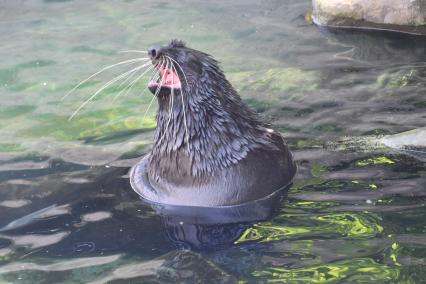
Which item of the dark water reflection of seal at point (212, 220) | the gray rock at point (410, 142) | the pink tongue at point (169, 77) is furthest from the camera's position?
the gray rock at point (410, 142)

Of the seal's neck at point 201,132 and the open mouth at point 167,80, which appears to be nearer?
the open mouth at point 167,80

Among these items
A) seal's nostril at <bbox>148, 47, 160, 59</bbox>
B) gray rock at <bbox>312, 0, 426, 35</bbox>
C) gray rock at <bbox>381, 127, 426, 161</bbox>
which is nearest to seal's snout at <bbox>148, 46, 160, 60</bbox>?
seal's nostril at <bbox>148, 47, 160, 59</bbox>

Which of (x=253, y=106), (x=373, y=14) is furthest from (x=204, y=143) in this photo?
(x=373, y=14)

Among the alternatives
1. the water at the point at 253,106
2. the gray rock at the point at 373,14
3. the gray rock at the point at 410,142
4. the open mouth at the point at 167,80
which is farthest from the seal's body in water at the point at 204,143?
the gray rock at the point at 373,14

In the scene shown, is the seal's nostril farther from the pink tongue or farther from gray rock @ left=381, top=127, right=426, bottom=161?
gray rock @ left=381, top=127, right=426, bottom=161

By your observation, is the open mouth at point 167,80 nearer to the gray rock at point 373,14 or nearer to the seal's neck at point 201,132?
the seal's neck at point 201,132

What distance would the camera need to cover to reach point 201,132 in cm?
582

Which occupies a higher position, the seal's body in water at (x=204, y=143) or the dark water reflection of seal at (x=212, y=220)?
the seal's body in water at (x=204, y=143)

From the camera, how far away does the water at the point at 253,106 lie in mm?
4926

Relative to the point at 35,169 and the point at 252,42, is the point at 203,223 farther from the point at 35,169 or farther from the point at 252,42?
the point at 252,42

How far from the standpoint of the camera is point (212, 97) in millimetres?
5793

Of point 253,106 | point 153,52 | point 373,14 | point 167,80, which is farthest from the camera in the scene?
point 373,14

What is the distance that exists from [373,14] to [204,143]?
5146mm

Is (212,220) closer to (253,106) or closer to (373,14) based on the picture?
(253,106)
